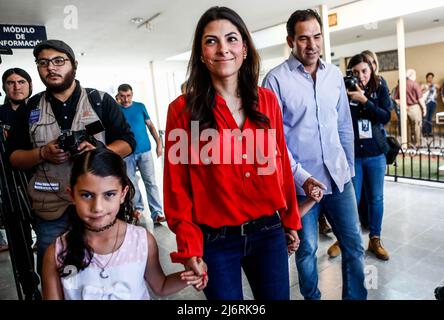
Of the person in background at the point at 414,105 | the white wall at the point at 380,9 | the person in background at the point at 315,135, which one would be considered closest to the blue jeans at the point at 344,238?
the person in background at the point at 315,135

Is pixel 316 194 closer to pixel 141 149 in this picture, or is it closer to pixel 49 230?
pixel 49 230

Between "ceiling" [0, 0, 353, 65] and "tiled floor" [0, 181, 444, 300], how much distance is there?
12.0 ft

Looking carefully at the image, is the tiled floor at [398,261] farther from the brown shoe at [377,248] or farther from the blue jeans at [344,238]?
the blue jeans at [344,238]

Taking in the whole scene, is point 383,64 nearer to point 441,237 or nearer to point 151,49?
point 151,49

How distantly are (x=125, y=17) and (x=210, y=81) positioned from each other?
5.98 meters

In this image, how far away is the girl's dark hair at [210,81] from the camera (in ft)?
4.07

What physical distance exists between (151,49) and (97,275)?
34.3ft

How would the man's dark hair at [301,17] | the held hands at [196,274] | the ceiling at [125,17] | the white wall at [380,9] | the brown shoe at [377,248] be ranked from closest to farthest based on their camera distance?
the held hands at [196,274] < the man's dark hair at [301,17] < the brown shoe at [377,248] < the ceiling at [125,17] < the white wall at [380,9]

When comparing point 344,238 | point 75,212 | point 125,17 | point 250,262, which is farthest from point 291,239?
point 125,17

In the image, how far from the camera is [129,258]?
1277 millimetres

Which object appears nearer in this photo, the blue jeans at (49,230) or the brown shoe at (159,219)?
the blue jeans at (49,230)

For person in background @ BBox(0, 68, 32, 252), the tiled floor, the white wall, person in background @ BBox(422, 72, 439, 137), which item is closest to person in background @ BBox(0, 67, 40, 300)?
the tiled floor

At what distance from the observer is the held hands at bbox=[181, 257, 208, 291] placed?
1181 mm

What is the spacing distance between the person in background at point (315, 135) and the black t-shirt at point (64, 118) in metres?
0.78
